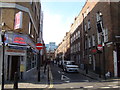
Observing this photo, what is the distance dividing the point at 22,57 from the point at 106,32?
34.6 ft

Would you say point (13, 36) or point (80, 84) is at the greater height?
point (13, 36)

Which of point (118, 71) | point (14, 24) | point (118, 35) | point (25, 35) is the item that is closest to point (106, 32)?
point (118, 35)

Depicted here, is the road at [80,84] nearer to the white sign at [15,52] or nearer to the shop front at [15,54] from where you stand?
the shop front at [15,54]

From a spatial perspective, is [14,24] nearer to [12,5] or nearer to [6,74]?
[12,5]

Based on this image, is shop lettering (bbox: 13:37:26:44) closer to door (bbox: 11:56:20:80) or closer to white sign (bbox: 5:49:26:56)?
white sign (bbox: 5:49:26:56)

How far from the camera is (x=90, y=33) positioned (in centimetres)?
2242

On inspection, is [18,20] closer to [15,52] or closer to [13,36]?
[13,36]

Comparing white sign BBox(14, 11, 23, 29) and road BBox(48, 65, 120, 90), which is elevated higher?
white sign BBox(14, 11, 23, 29)

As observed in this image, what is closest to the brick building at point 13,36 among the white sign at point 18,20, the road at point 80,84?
the white sign at point 18,20

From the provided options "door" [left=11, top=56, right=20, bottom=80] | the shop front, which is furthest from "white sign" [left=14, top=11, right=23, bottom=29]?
"door" [left=11, top=56, right=20, bottom=80]

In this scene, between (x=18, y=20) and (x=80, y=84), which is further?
(x=18, y=20)

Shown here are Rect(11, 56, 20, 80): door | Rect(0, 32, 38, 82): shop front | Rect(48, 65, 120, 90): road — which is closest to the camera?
Rect(48, 65, 120, 90): road

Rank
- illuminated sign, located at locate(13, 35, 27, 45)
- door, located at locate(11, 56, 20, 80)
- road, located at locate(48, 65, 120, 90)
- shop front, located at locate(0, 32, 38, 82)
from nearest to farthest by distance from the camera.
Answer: road, located at locate(48, 65, 120, 90), shop front, located at locate(0, 32, 38, 82), illuminated sign, located at locate(13, 35, 27, 45), door, located at locate(11, 56, 20, 80)

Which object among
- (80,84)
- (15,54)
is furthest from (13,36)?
(80,84)
